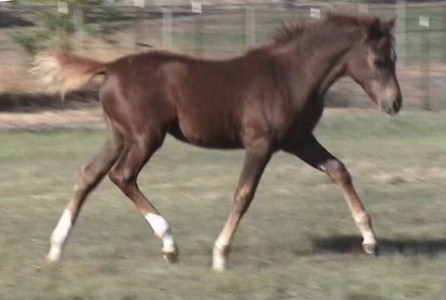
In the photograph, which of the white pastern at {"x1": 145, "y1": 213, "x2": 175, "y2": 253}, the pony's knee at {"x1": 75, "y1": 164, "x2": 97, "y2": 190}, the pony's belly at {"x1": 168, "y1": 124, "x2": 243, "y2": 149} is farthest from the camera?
the pony's knee at {"x1": 75, "y1": 164, "x2": 97, "y2": 190}

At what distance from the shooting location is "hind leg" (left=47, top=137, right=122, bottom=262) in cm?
1042

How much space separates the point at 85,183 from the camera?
10.6 metres

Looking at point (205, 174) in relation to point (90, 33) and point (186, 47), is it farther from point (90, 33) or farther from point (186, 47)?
point (186, 47)

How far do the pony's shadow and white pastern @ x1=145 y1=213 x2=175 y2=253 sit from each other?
1.47 m

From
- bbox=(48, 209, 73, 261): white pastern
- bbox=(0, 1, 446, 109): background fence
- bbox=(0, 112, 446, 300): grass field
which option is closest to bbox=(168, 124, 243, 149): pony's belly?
bbox=(0, 112, 446, 300): grass field

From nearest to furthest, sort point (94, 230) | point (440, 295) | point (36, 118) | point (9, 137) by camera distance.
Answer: point (440, 295), point (94, 230), point (9, 137), point (36, 118)

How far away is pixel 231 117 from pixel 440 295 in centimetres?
242

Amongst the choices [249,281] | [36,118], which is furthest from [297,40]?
[36,118]

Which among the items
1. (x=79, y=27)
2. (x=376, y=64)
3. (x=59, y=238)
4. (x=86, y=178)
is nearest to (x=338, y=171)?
(x=376, y=64)

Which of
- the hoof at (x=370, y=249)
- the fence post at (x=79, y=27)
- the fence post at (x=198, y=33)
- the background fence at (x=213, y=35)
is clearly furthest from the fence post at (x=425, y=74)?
the hoof at (x=370, y=249)

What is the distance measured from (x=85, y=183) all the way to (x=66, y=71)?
950 millimetres

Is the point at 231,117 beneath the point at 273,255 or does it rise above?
above

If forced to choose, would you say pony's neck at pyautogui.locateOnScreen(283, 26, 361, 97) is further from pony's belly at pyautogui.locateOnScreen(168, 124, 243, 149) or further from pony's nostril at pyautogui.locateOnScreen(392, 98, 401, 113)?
pony's belly at pyautogui.locateOnScreen(168, 124, 243, 149)

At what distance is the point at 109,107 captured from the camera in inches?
415
